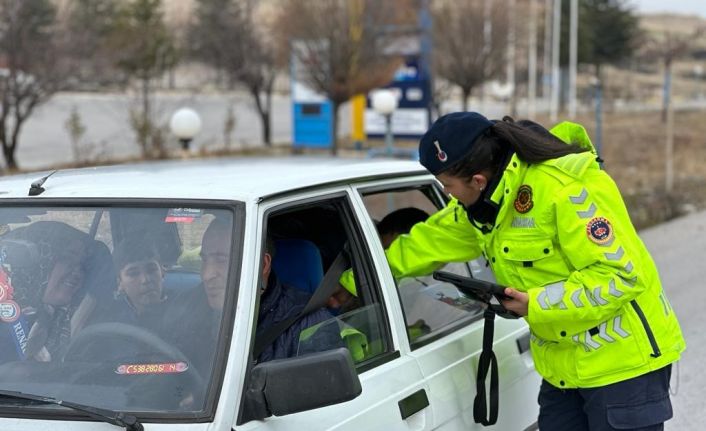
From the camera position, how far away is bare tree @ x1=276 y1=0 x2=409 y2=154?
1812cm

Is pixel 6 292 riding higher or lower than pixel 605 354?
higher

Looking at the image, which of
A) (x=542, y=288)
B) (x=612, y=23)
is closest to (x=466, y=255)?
(x=542, y=288)

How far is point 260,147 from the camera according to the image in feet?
80.5

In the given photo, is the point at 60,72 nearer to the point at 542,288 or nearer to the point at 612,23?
the point at 542,288

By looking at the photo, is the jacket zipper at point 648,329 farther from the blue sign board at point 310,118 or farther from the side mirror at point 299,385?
the blue sign board at point 310,118

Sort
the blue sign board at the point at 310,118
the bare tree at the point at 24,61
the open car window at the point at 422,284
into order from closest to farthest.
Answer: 1. the open car window at the point at 422,284
2. the bare tree at the point at 24,61
3. the blue sign board at the point at 310,118

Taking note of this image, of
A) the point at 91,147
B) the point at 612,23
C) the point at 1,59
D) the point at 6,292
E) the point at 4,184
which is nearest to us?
the point at 6,292

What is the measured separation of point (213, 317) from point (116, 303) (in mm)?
315

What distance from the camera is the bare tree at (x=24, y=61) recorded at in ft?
49.1

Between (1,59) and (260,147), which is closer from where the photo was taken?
(1,59)

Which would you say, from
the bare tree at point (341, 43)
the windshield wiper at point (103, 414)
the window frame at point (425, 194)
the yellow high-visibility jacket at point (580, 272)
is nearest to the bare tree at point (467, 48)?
the bare tree at point (341, 43)

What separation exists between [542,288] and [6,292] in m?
1.63

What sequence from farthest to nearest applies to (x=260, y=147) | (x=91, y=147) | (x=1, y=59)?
(x=260, y=147) → (x=91, y=147) → (x=1, y=59)

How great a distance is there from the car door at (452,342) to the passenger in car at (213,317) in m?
0.37
